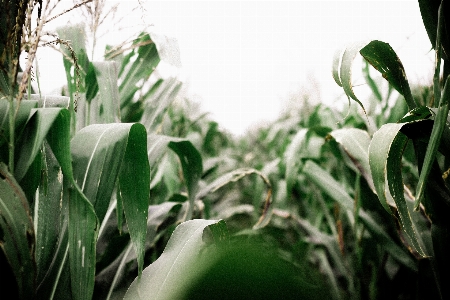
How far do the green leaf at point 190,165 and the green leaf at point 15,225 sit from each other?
Result: 311 mm

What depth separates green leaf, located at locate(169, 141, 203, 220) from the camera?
62 centimetres

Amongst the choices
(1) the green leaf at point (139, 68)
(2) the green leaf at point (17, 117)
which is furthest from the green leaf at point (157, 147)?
(2) the green leaf at point (17, 117)

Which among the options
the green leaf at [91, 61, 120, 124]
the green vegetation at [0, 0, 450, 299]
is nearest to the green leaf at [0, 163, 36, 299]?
the green vegetation at [0, 0, 450, 299]

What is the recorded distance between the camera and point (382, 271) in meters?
0.70

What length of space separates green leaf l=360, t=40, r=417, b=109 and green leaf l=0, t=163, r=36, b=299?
41 cm

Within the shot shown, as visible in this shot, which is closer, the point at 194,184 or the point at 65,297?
the point at 65,297

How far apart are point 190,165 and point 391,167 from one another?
0.34 metres

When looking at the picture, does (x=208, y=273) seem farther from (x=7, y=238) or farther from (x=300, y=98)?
(x=300, y=98)

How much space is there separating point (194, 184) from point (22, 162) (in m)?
0.33

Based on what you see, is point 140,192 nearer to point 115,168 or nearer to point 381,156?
point 115,168

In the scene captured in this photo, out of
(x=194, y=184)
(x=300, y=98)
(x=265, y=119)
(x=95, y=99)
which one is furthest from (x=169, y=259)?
(x=265, y=119)

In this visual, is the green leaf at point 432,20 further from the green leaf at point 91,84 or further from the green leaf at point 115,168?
the green leaf at point 91,84

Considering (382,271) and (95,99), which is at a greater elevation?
(95,99)

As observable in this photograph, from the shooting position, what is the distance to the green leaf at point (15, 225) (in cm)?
31
